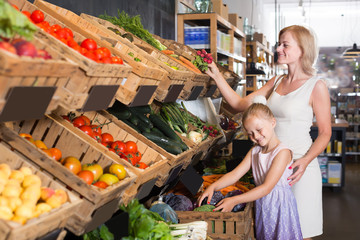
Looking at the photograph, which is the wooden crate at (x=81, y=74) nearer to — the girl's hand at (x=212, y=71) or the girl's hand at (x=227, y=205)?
the girl's hand at (x=227, y=205)

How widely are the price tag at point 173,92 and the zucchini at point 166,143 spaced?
0.26 metres

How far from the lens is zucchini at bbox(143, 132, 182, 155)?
2.90 metres

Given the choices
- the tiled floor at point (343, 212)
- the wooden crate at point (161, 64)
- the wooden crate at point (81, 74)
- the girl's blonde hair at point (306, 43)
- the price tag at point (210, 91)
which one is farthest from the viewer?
the tiled floor at point (343, 212)

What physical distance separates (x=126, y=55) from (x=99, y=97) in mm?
432

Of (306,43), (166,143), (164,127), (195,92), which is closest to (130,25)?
(195,92)

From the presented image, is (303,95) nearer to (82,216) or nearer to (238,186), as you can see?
(238,186)

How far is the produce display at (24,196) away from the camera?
4.62ft

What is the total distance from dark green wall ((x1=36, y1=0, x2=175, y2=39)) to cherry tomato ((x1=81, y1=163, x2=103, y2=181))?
141 centimetres

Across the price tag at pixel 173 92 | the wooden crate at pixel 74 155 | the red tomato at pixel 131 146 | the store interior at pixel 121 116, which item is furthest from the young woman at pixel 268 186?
the wooden crate at pixel 74 155

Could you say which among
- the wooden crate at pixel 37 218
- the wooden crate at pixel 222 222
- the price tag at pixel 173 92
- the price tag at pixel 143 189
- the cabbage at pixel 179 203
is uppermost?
the price tag at pixel 173 92

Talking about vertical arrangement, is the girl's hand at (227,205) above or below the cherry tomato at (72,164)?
below

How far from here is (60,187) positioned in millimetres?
1666

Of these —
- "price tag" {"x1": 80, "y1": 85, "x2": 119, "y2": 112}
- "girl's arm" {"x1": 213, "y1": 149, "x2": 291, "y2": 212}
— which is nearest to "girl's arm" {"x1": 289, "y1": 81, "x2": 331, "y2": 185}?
"girl's arm" {"x1": 213, "y1": 149, "x2": 291, "y2": 212}

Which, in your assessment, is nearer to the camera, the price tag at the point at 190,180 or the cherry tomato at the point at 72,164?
the cherry tomato at the point at 72,164
